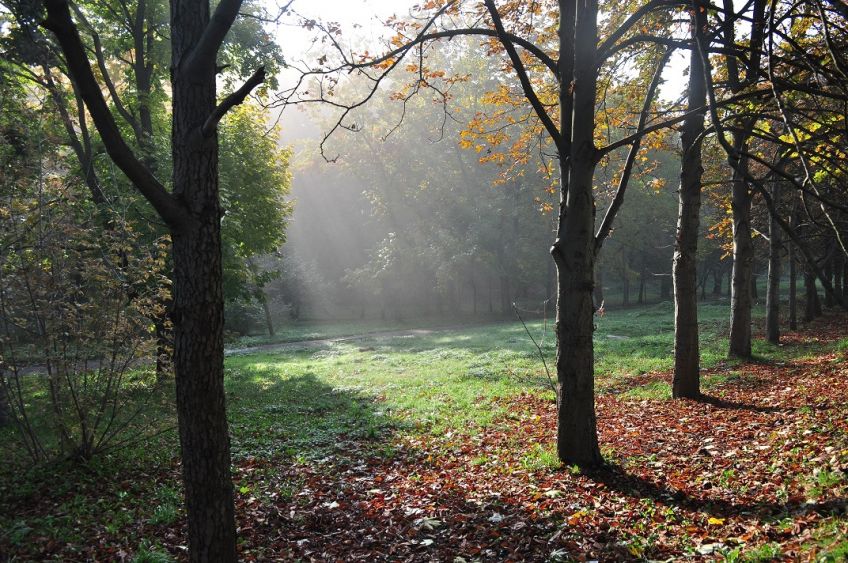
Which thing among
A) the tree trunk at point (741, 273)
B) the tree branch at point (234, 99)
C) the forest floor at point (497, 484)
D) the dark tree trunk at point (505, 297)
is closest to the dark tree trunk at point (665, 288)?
the dark tree trunk at point (505, 297)

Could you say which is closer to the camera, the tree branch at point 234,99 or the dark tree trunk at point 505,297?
the tree branch at point 234,99

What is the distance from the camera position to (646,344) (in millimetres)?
18047

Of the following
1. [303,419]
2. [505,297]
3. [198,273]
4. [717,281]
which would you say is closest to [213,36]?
[198,273]

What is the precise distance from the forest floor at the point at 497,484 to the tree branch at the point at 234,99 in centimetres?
376

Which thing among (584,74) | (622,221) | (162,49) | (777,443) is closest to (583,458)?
(777,443)

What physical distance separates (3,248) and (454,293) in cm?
3751

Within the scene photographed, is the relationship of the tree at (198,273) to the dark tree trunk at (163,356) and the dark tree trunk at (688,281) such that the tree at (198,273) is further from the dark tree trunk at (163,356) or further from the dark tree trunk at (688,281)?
the dark tree trunk at (688,281)

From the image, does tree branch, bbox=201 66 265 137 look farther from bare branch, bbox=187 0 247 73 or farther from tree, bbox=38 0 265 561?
bare branch, bbox=187 0 247 73

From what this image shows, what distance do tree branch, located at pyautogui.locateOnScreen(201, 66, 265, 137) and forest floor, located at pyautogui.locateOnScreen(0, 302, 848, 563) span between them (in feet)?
12.3

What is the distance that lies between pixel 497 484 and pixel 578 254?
288cm

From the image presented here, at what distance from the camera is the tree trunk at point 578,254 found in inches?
241

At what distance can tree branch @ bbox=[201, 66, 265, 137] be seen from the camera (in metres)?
3.02

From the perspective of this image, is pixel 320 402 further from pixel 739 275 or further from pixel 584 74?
pixel 739 275

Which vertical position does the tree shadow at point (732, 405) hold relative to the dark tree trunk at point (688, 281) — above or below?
below
